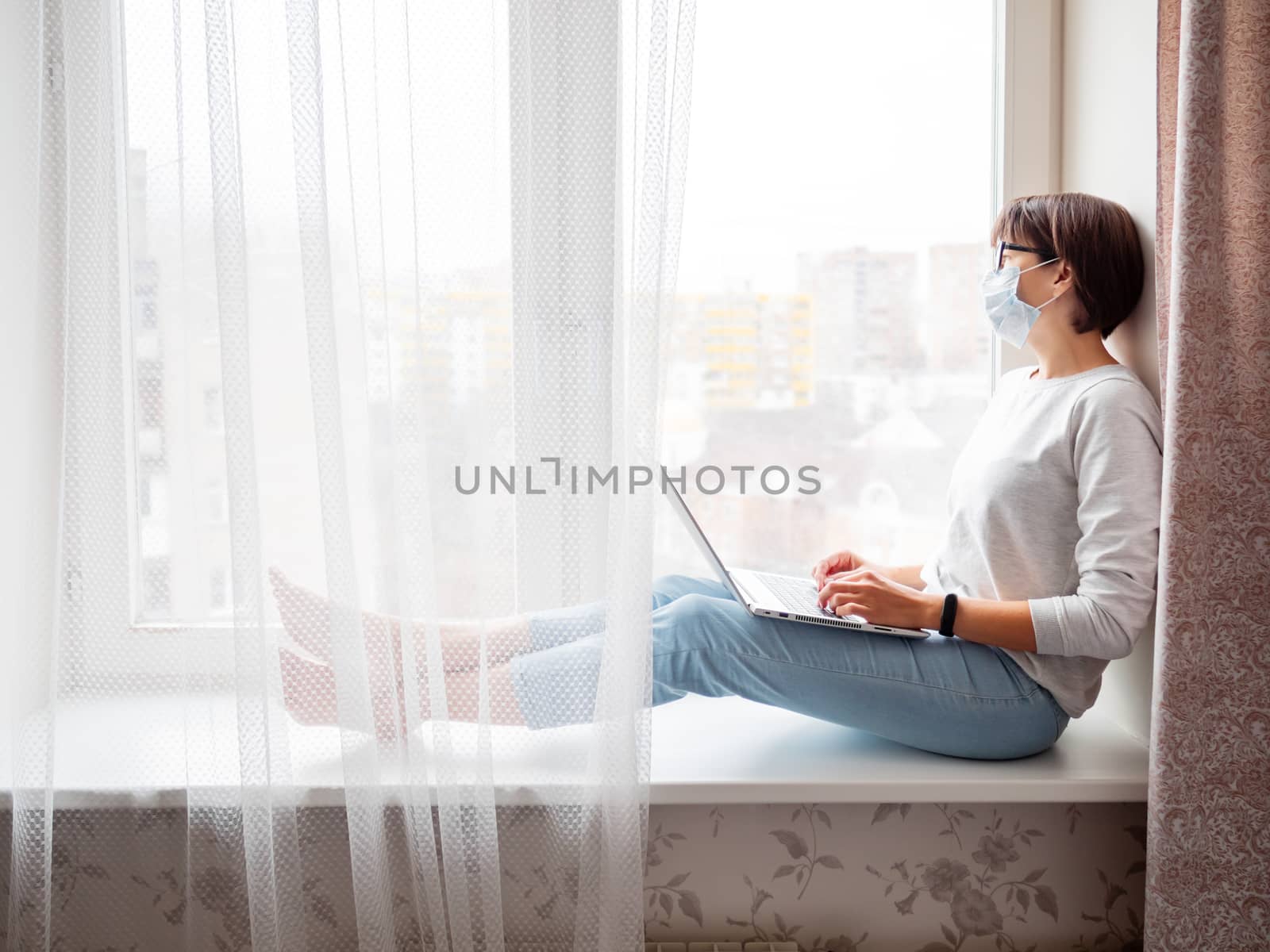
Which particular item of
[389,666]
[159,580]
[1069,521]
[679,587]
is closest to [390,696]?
[389,666]

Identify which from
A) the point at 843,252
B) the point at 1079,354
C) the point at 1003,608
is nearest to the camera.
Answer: the point at 1003,608

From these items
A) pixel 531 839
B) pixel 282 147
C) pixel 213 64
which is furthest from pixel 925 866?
pixel 213 64

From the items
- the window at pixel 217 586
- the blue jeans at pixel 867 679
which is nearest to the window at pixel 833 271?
the blue jeans at pixel 867 679

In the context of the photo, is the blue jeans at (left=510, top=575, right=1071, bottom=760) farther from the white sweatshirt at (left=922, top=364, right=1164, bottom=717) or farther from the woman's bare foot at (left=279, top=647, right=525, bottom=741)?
the woman's bare foot at (left=279, top=647, right=525, bottom=741)

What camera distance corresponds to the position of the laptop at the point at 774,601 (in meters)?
1.07

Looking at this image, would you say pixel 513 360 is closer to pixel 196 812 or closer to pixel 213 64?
pixel 213 64

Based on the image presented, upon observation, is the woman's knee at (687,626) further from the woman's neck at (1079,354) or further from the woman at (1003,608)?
the woman's neck at (1079,354)

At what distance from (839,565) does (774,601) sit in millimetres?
237

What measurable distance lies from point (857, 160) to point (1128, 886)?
44.1 inches

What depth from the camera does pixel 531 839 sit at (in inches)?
41.4

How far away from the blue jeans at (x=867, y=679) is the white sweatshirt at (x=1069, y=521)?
0.05 metres

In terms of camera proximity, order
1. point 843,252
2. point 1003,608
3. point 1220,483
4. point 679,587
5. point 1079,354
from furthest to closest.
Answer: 1. point 843,252
2. point 679,587
3. point 1079,354
4. point 1003,608
5. point 1220,483

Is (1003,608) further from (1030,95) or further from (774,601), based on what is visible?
(1030,95)

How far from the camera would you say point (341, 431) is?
→ 979 mm
